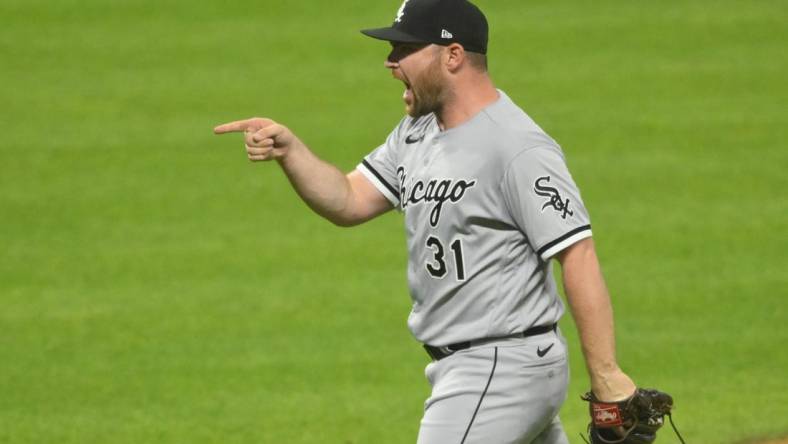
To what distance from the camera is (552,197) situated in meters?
3.80

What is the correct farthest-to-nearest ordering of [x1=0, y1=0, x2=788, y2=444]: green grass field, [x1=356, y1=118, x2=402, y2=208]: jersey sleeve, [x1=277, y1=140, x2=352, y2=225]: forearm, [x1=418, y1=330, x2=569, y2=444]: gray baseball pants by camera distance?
[x1=0, y1=0, x2=788, y2=444]: green grass field, [x1=356, y1=118, x2=402, y2=208]: jersey sleeve, [x1=277, y1=140, x2=352, y2=225]: forearm, [x1=418, y1=330, x2=569, y2=444]: gray baseball pants

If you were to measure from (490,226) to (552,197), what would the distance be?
231mm

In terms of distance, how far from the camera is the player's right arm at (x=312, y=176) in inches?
166

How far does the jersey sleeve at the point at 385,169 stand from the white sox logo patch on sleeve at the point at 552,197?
767 mm

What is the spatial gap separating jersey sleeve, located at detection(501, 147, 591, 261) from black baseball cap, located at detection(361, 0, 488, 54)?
0.41 metres

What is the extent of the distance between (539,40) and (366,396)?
5458mm

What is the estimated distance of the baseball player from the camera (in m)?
3.82

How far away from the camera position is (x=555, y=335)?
4051mm

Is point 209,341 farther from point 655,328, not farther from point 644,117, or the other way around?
point 644,117

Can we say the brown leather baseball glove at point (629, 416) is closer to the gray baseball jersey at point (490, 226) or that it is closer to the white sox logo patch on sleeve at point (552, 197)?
the gray baseball jersey at point (490, 226)

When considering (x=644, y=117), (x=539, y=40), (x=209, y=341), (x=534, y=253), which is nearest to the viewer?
(x=534, y=253)

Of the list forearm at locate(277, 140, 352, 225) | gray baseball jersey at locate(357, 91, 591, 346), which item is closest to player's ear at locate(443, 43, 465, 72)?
gray baseball jersey at locate(357, 91, 591, 346)

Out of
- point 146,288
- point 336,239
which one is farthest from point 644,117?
point 146,288

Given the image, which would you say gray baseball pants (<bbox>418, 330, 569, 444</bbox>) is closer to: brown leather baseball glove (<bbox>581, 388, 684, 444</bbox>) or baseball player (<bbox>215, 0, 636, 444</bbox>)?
baseball player (<bbox>215, 0, 636, 444</bbox>)
